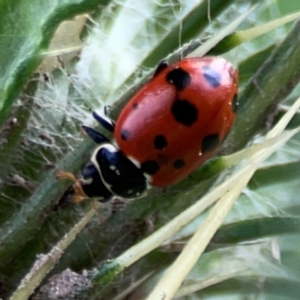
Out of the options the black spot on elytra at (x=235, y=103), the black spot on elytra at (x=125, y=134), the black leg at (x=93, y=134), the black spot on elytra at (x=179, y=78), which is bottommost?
the black leg at (x=93, y=134)

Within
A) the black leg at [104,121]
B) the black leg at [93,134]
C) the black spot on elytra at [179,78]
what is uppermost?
the black spot on elytra at [179,78]

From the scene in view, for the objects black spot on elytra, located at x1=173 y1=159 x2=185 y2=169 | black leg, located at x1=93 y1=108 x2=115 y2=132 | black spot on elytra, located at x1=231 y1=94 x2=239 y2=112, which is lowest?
black leg, located at x1=93 y1=108 x2=115 y2=132

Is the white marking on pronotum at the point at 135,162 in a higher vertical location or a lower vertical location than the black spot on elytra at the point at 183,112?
lower

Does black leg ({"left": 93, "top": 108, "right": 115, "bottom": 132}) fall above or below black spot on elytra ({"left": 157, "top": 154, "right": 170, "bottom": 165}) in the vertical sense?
below

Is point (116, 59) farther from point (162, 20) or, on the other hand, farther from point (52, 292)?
point (52, 292)
